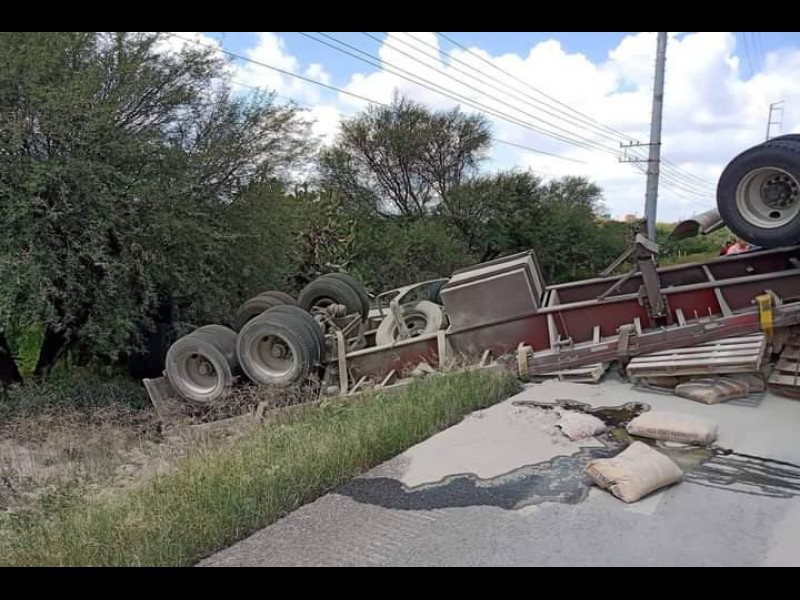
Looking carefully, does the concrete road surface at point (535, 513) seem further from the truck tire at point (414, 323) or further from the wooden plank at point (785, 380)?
the truck tire at point (414, 323)

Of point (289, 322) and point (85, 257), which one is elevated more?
point (85, 257)

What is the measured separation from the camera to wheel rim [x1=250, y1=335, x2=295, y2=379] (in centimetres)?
735

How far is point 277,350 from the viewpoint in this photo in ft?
24.4

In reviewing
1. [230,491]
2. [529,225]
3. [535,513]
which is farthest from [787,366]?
[529,225]

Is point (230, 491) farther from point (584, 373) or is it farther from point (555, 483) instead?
point (584, 373)

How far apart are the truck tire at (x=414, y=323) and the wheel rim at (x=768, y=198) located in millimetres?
3627

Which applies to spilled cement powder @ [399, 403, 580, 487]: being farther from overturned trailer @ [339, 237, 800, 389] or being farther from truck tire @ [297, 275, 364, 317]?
truck tire @ [297, 275, 364, 317]

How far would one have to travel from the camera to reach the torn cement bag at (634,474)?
136 inches

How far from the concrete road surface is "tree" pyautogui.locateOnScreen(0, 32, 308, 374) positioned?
6.22 meters

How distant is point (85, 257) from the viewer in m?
8.54

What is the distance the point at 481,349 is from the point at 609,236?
21.0 meters

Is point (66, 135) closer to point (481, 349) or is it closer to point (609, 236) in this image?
point (481, 349)

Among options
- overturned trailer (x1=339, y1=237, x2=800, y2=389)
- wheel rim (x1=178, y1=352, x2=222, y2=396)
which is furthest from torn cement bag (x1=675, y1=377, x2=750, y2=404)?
wheel rim (x1=178, y1=352, x2=222, y2=396)

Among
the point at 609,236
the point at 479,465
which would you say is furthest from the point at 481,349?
the point at 609,236
